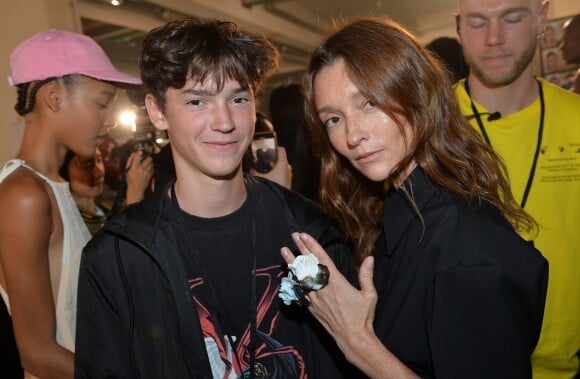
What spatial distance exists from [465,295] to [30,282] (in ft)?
4.86

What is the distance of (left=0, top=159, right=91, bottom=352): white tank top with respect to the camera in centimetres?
169

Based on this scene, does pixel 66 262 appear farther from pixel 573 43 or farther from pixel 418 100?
pixel 573 43

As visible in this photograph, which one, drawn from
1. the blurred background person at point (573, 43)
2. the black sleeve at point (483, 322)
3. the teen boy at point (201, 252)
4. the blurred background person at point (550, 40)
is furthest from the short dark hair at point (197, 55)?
the blurred background person at point (550, 40)

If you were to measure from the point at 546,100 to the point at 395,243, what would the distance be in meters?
1.14

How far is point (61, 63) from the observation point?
5.85ft

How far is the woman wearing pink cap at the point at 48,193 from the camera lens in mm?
1528

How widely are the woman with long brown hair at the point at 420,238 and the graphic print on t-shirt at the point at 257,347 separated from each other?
227mm

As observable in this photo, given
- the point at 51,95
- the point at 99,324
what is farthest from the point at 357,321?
the point at 51,95

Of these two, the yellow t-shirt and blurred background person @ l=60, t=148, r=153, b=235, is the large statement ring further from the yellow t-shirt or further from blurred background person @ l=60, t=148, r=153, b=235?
blurred background person @ l=60, t=148, r=153, b=235

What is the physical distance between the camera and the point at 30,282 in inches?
60.0

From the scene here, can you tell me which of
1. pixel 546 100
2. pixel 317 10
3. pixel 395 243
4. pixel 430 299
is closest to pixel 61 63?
pixel 395 243

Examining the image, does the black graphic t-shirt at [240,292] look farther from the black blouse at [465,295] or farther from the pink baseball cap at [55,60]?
the pink baseball cap at [55,60]

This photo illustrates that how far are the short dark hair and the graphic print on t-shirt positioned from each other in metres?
0.69

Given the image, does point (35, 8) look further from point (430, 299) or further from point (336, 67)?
point (430, 299)
